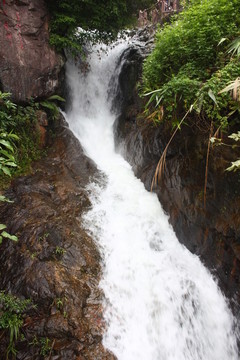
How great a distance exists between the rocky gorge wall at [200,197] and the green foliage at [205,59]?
21.9 inches

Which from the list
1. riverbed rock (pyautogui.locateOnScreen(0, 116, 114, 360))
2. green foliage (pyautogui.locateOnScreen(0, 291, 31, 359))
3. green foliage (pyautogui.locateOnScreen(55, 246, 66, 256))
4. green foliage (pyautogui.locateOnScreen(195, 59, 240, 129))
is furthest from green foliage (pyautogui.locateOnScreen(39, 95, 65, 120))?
green foliage (pyautogui.locateOnScreen(0, 291, 31, 359))

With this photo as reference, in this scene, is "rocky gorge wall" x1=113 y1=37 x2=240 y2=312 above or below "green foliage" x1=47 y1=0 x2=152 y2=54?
below

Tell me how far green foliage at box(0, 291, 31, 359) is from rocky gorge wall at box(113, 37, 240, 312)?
122 inches

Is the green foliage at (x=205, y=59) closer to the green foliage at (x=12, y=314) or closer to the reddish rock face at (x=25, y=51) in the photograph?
the green foliage at (x=12, y=314)

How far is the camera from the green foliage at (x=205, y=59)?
3.29 metres

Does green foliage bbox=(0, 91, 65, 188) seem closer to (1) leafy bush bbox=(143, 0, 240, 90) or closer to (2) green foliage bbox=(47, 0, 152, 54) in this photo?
(2) green foliage bbox=(47, 0, 152, 54)

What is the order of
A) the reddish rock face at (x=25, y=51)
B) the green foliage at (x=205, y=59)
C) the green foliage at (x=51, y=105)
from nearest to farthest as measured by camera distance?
1. the green foliage at (x=205, y=59)
2. the reddish rock face at (x=25, y=51)
3. the green foliage at (x=51, y=105)

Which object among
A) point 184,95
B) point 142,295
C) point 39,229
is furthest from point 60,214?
point 184,95

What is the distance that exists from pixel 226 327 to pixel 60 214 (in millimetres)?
3612

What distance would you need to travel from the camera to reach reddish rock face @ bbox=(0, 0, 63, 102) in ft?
19.2

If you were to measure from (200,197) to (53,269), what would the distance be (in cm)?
284

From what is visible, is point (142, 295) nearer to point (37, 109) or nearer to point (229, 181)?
point (229, 181)

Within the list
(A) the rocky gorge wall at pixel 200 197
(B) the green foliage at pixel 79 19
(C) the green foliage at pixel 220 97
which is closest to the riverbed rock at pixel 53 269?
(A) the rocky gorge wall at pixel 200 197

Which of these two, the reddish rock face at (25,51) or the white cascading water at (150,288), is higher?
the reddish rock face at (25,51)
